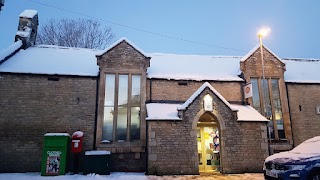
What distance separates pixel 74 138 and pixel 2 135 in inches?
144

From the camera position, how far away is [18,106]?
12.8 meters

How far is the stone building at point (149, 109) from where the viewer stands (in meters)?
12.1

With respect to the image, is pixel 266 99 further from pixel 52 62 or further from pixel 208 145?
pixel 52 62

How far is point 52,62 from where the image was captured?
14.5 meters

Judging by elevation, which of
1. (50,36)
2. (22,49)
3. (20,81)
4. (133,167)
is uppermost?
(50,36)

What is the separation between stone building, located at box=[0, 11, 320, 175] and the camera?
39.8 feet

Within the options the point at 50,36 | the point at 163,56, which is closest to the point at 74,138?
the point at 163,56

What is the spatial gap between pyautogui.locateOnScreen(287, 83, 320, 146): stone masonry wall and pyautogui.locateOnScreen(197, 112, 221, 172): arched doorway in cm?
477

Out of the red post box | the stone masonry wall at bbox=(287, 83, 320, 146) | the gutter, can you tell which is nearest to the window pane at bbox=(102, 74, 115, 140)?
the red post box

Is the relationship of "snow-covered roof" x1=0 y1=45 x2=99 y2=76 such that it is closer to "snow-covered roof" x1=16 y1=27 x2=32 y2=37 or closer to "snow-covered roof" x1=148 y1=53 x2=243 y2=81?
"snow-covered roof" x1=16 y1=27 x2=32 y2=37

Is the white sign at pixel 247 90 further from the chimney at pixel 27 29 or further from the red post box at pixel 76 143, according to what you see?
the chimney at pixel 27 29

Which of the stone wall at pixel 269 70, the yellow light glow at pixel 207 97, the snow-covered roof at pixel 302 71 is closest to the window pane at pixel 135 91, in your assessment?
the yellow light glow at pixel 207 97

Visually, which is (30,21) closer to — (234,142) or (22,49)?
(22,49)

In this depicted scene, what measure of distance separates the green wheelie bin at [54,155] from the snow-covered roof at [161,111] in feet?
13.1
